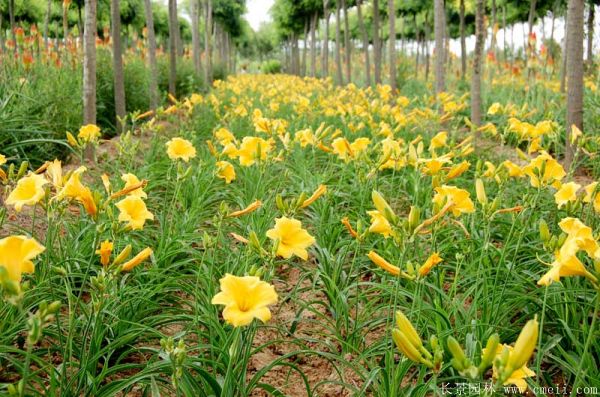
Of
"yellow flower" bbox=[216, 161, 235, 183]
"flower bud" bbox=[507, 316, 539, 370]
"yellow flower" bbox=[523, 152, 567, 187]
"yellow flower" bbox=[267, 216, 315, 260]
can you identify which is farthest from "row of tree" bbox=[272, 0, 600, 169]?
"flower bud" bbox=[507, 316, 539, 370]

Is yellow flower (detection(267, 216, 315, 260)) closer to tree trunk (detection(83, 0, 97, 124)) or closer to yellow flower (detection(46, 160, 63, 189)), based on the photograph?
yellow flower (detection(46, 160, 63, 189))

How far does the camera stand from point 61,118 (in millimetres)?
4504

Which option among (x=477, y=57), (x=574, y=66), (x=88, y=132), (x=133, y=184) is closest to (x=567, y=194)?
(x=133, y=184)

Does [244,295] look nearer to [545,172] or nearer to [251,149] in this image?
[251,149]

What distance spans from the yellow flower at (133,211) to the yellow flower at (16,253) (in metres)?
0.56

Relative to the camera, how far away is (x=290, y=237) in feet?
4.88

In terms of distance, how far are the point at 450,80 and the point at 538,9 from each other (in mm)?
5394

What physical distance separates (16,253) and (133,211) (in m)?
0.63

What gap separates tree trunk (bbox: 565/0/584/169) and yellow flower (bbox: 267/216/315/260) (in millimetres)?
3237

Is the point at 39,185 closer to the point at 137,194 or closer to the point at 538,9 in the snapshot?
the point at 137,194

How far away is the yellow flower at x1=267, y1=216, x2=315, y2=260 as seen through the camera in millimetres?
1448

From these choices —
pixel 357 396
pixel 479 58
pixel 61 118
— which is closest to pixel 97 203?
pixel 357 396

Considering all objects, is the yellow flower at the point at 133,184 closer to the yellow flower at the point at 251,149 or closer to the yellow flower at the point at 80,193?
the yellow flower at the point at 80,193

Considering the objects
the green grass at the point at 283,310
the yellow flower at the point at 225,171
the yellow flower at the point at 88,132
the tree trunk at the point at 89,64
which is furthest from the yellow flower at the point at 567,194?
the tree trunk at the point at 89,64
